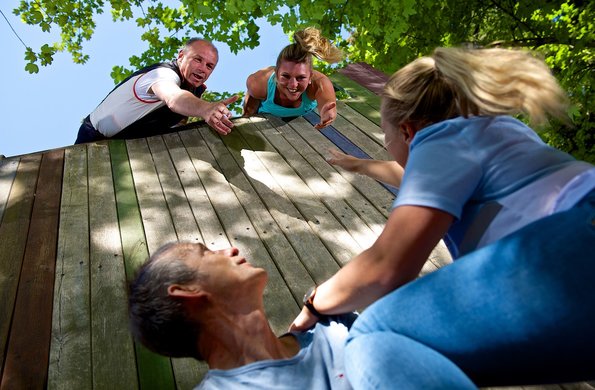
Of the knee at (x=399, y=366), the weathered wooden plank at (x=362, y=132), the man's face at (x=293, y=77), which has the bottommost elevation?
the weathered wooden plank at (x=362, y=132)

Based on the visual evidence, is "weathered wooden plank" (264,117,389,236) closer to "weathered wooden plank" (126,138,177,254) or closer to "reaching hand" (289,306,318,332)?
"weathered wooden plank" (126,138,177,254)

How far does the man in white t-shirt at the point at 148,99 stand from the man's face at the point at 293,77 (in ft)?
2.25

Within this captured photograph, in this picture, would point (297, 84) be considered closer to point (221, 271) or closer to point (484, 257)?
point (221, 271)

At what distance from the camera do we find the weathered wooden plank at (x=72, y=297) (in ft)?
7.06

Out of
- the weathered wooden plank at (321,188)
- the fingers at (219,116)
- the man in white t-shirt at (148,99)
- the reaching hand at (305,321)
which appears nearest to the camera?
the reaching hand at (305,321)

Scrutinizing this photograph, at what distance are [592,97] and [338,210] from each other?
3.44 metres

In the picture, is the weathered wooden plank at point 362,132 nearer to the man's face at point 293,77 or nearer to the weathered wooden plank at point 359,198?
the weathered wooden plank at point 359,198

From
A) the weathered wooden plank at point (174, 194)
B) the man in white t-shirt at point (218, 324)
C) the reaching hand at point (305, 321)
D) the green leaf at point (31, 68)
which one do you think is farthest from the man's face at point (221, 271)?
the green leaf at point (31, 68)

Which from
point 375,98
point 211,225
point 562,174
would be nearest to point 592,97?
point 375,98

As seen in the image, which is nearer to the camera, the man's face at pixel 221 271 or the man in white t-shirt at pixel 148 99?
the man's face at pixel 221 271

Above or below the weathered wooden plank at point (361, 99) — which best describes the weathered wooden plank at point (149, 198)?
above

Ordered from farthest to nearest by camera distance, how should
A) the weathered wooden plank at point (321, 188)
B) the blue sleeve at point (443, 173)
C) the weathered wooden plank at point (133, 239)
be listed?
the weathered wooden plank at point (321, 188)
the weathered wooden plank at point (133, 239)
the blue sleeve at point (443, 173)

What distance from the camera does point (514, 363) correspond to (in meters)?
1.15

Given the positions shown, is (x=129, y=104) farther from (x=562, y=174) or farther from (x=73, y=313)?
(x=562, y=174)
